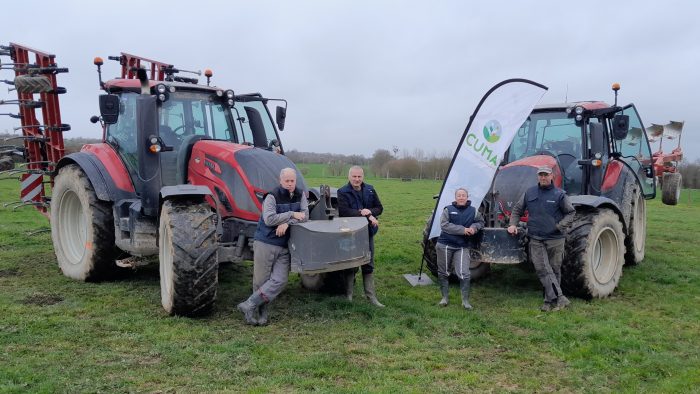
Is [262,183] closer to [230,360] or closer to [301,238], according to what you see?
[301,238]

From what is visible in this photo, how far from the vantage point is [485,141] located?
7.00 meters

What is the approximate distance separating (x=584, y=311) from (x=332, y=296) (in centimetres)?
279

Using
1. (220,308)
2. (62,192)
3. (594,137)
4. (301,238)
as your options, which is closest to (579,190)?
(594,137)

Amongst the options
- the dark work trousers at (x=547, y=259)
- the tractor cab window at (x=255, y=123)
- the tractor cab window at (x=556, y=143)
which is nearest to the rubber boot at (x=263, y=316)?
the tractor cab window at (x=255, y=123)

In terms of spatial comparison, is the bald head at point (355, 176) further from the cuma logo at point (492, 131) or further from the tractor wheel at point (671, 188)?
the tractor wheel at point (671, 188)

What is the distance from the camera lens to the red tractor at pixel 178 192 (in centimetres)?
547

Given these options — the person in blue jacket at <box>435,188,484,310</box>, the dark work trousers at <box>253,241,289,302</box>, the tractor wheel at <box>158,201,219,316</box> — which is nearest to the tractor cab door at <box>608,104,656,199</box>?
the person in blue jacket at <box>435,188,484,310</box>

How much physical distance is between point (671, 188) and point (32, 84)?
10.8 meters

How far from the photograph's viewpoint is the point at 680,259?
389 inches

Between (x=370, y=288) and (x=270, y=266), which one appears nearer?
(x=270, y=266)

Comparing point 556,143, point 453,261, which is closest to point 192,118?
point 453,261

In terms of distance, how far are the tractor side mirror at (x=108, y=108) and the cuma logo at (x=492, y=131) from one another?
4209 millimetres

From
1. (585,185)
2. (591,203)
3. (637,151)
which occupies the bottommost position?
(591,203)

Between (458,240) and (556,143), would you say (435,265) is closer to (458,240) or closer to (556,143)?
(458,240)
